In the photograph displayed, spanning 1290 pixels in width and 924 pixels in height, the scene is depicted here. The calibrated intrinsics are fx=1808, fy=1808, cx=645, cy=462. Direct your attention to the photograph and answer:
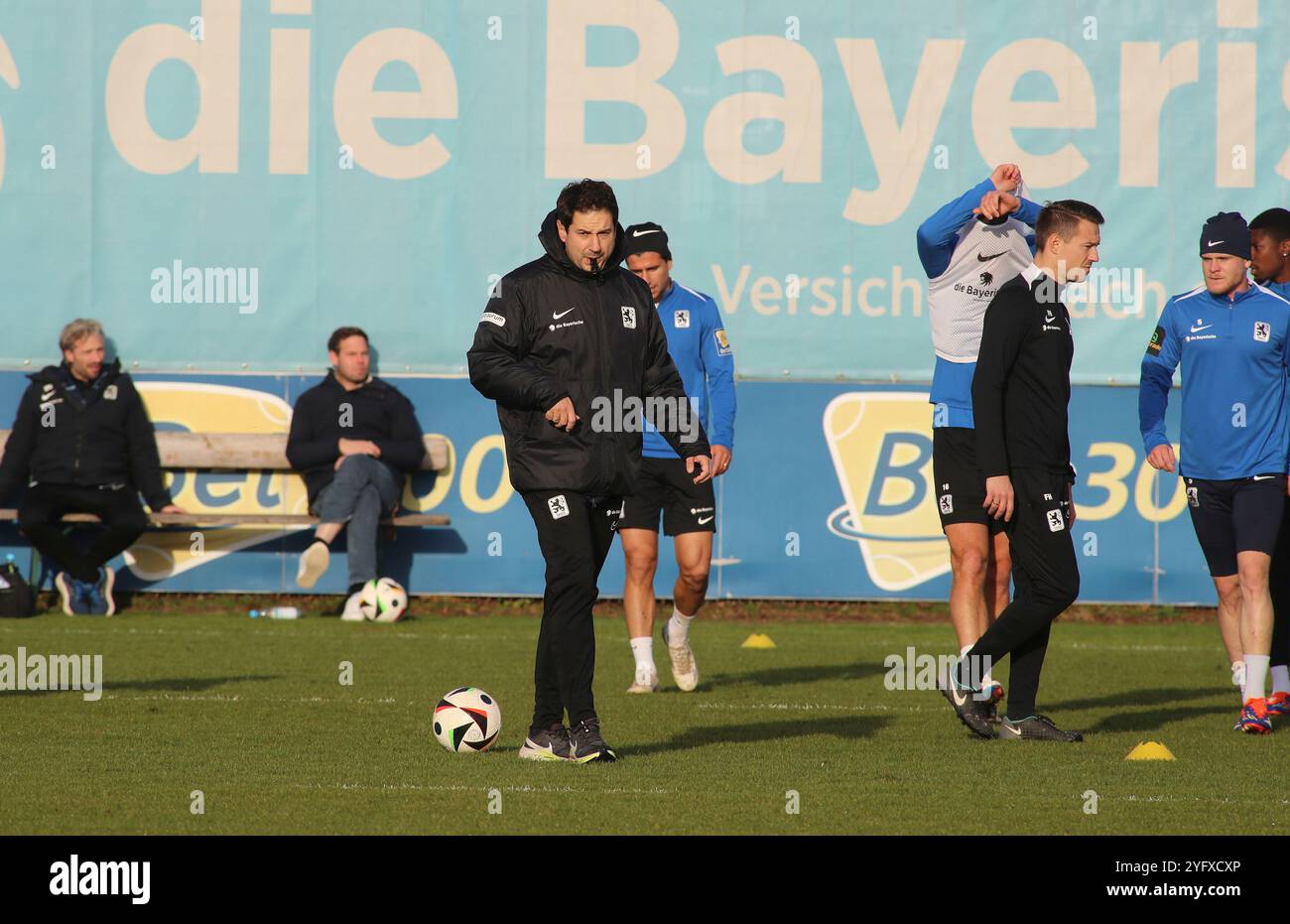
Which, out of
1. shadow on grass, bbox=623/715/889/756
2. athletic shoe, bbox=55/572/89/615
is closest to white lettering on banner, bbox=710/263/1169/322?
athletic shoe, bbox=55/572/89/615

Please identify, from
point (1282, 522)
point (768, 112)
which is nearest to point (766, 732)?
point (1282, 522)

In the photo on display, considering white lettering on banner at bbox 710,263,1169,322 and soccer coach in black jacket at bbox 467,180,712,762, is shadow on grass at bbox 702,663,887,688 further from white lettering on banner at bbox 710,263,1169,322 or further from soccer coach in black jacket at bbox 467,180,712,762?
white lettering on banner at bbox 710,263,1169,322

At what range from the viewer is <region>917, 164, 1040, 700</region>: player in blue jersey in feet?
27.8

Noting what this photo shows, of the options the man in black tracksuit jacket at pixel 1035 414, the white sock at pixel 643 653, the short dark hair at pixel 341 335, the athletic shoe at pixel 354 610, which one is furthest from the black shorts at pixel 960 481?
the short dark hair at pixel 341 335

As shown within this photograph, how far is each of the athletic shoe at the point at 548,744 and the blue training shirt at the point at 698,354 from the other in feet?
9.82

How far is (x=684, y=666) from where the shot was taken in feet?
33.0

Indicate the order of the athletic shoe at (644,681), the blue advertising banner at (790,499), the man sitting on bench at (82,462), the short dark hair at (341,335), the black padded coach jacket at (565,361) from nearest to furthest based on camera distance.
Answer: the black padded coach jacket at (565,361) → the athletic shoe at (644,681) → the man sitting on bench at (82,462) → the short dark hair at (341,335) → the blue advertising banner at (790,499)

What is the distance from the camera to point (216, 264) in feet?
47.3

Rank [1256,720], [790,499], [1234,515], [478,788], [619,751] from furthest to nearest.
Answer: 1. [790,499]
2. [1234,515]
3. [1256,720]
4. [619,751]
5. [478,788]

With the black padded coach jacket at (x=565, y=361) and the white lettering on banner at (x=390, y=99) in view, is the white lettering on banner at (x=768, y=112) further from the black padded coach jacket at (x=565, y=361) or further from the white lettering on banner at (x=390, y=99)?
the black padded coach jacket at (x=565, y=361)

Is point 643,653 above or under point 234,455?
under

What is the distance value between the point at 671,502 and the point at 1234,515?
2.99m

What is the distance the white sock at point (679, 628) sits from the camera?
1003cm

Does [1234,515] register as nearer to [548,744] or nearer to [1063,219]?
[1063,219]
